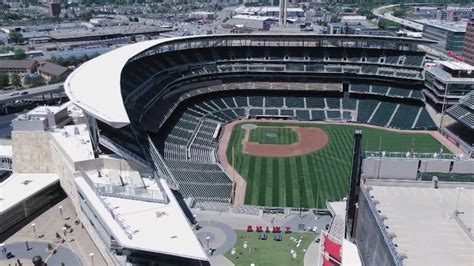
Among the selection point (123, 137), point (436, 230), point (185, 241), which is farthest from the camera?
point (123, 137)

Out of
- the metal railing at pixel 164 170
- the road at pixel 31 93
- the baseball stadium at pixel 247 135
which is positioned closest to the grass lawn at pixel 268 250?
the baseball stadium at pixel 247 135

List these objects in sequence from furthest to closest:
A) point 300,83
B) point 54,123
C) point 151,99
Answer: point 300,83
point 151,99
point 54,123

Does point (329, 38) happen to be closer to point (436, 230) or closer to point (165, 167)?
point (165, 167)

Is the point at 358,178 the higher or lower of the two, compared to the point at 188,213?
higher

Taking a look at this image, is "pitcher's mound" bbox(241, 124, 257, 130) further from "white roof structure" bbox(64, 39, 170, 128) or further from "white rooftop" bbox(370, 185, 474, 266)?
"white rooftop" bbox(370, 185, 474, 266)

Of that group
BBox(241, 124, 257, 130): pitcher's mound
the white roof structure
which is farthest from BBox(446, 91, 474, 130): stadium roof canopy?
the white roof structure

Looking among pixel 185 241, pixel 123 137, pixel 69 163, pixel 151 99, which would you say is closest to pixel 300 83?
pixel 151 99

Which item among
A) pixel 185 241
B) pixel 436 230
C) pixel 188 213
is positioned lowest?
pixel 188 213

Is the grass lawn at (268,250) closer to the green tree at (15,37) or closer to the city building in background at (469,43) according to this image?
the city building in background at (469,43)
